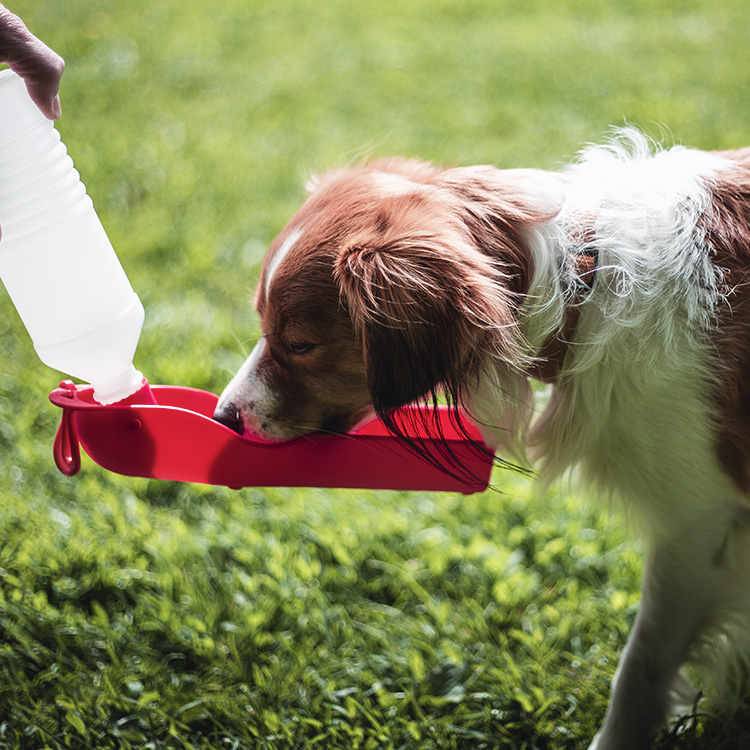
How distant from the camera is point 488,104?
7.01 metres

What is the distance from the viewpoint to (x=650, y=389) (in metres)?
2.00

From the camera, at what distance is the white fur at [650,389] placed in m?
2.01

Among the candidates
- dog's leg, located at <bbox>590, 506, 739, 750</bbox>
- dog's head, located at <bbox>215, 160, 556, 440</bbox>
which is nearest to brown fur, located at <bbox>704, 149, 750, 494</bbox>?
dog's leg, located at <bbox>590, 506, 739, 750</bbox>

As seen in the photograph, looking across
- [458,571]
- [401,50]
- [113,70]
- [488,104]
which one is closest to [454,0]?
[401,50]

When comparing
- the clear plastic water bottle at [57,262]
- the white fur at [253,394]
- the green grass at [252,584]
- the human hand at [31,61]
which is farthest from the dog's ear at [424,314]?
the green grass at [252,584]

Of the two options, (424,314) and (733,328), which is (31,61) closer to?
(424,314)

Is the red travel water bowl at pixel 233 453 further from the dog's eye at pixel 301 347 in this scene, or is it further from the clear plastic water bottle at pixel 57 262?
the dog's eye at pixel 301 347

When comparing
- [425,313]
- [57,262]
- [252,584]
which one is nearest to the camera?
[425,313]

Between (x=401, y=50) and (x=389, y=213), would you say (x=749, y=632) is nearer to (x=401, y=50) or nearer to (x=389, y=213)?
(x=389, y=213)

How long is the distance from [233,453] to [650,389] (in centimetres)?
114

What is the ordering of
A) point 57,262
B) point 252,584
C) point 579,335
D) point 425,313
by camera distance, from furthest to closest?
point 252,584 < point 57,262 < point 579,335 < point 425,313

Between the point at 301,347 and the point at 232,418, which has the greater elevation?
the point at 301,347

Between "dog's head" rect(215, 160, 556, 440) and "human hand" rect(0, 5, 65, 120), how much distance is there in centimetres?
71

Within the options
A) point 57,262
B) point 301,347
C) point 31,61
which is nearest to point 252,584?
point 301,347
